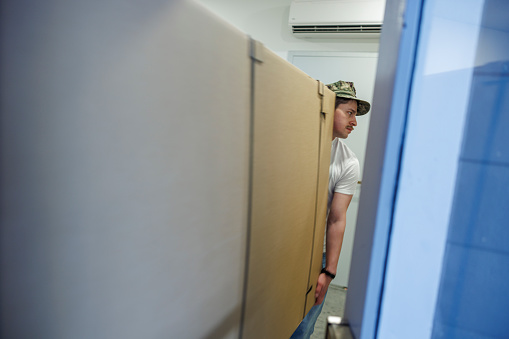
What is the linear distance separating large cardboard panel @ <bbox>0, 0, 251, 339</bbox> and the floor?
6.17 ft

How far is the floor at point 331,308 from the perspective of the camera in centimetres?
198

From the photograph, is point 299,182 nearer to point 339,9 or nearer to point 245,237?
point 245,237

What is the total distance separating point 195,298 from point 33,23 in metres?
0.34

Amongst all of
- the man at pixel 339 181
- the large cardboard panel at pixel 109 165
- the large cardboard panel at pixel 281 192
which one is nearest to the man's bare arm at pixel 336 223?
the man at pixel 339 181

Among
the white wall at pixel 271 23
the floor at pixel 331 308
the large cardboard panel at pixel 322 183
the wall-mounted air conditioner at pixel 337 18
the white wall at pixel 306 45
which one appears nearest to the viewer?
the large cardboard panel at pixel 322 183

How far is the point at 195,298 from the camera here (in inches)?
15.1

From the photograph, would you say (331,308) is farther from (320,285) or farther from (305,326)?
(320,285)

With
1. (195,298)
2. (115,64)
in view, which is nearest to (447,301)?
Answer: (195,298)

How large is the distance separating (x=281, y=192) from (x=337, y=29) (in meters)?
2.40

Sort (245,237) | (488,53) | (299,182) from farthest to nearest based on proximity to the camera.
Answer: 1. (299,182)
2. (245,237)
3. (488,53)

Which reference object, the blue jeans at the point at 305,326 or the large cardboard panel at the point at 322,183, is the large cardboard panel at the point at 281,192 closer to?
the large cardboard panel at the point at 322,183

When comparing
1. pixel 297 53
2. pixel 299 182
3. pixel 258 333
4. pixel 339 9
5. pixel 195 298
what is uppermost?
pixel 339 9

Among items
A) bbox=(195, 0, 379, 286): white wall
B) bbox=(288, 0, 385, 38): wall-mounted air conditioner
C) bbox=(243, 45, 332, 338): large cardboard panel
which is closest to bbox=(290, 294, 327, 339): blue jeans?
bbox=(243, 45, 332, 338): large cardboard panel

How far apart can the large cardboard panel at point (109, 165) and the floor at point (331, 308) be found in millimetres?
1882
